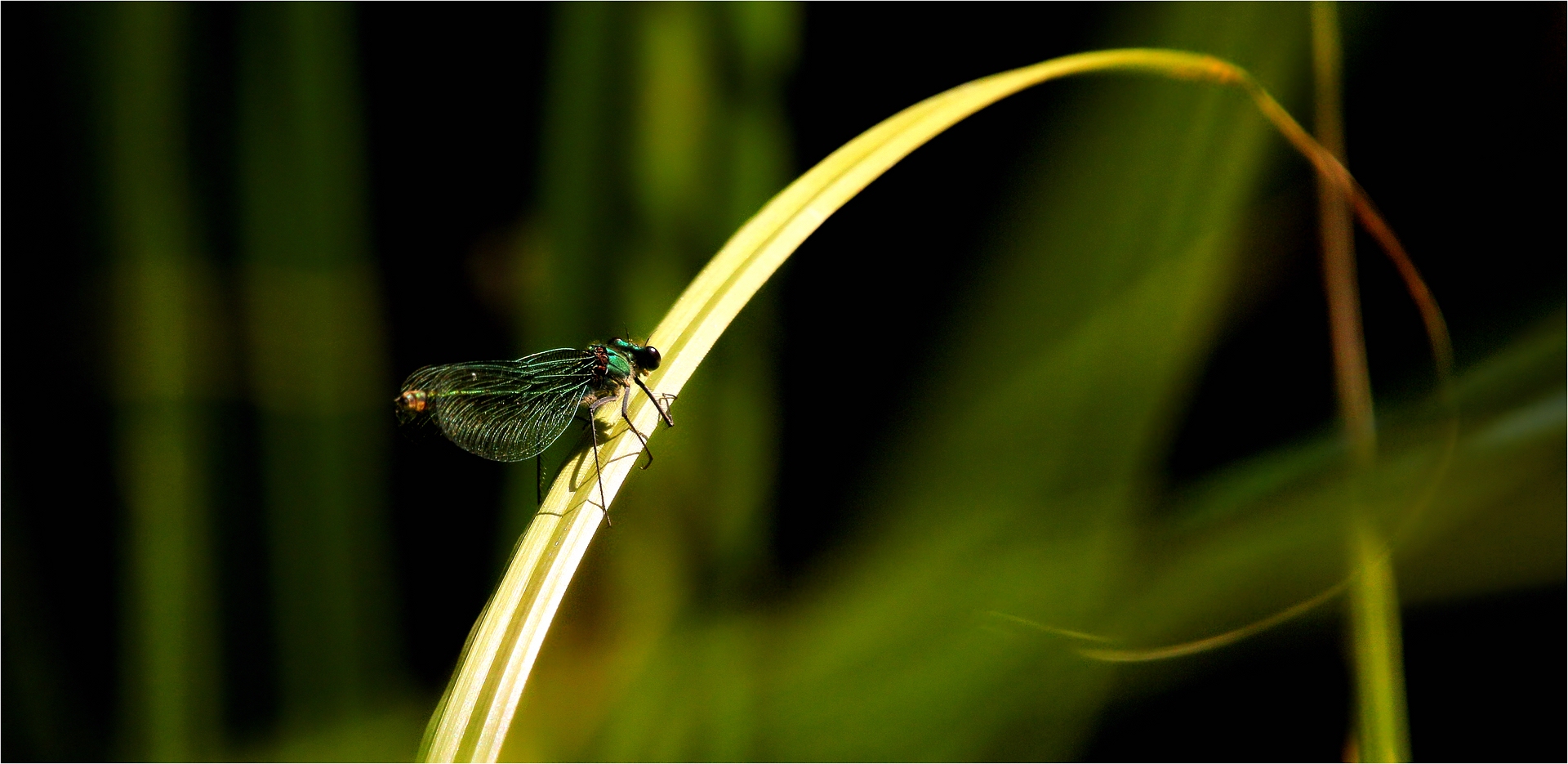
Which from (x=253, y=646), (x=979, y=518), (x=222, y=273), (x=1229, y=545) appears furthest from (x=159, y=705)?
(x=1229, y=545)

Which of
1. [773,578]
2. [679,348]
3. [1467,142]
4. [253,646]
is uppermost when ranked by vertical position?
[1467,142]

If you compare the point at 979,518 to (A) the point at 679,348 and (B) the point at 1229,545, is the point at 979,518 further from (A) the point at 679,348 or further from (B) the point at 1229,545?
(A) the point at 679,348

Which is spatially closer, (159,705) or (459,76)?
(159,705)

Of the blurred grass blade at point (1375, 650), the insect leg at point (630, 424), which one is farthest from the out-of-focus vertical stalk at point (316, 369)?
the blurred grass blade at point (1375, 650)

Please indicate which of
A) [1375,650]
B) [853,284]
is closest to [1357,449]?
[1375,650]

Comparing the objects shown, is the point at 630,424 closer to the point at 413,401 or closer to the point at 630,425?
the point at 630,425

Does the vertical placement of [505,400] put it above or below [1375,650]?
above
